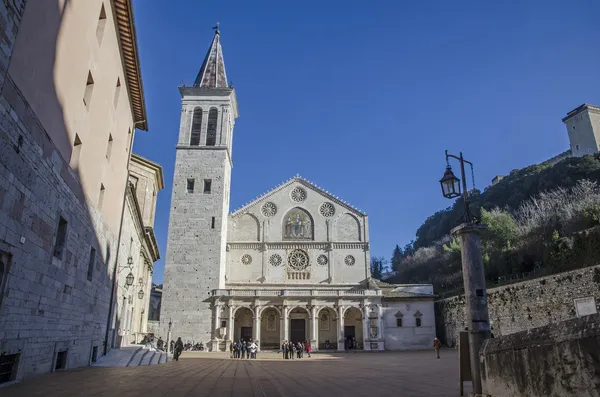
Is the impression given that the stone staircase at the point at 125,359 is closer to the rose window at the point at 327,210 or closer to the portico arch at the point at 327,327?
the portico arch at the point at 327,327

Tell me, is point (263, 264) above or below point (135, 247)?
above

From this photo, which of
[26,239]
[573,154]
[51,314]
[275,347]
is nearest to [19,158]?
[26,239]

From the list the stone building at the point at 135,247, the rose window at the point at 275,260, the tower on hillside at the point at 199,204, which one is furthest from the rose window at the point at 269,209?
the stone building at the point at 135,247

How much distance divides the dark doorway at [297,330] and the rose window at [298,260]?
5.32 m

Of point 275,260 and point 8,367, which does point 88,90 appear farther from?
point 275,260

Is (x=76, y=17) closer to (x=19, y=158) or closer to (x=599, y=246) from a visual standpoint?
(x=19, y=158)

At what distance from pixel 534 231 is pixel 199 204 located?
33695mm

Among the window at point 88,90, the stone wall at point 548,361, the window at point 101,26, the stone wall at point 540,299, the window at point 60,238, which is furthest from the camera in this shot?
the stone wall at point 540,299

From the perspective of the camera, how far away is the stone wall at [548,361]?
332 centimetres

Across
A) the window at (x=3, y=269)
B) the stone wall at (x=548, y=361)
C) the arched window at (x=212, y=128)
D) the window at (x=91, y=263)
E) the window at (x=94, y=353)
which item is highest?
the arched window at (x=212, y=128)

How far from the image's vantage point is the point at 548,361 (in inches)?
150

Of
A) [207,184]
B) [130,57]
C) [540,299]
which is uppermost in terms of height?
[207,184]

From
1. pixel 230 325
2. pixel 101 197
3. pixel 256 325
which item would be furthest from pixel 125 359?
pixel 256 325

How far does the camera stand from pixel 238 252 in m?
40.2
